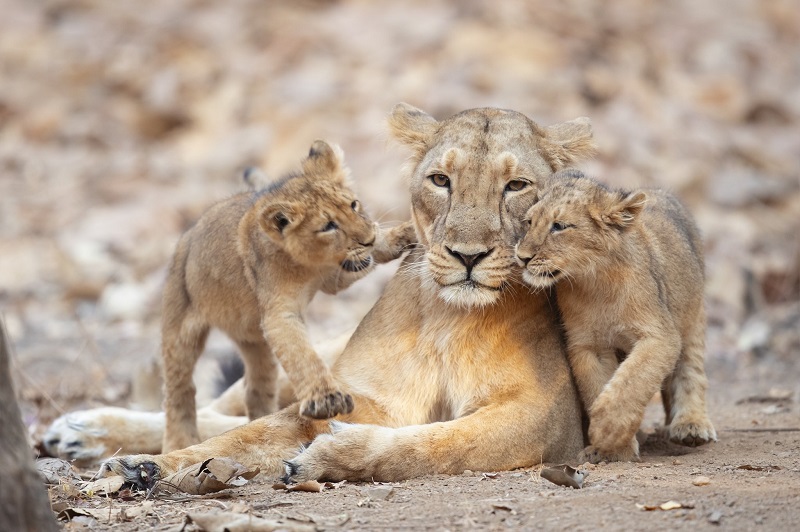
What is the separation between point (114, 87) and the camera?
18.0 m

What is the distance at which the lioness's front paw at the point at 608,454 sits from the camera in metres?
5.07

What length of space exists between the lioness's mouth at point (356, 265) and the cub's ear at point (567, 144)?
3.52ft

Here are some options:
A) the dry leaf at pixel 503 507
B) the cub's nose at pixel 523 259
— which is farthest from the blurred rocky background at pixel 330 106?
the dry leaf at pixel 503 507

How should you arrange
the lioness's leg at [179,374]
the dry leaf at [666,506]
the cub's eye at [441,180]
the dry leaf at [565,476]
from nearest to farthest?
the dry leaf at [666,506] → the dry leaf at [565,476] → the cub's eye at [441,180] → the lioness's leg at [179,374]

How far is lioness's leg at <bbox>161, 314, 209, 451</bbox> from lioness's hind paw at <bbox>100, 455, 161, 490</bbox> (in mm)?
1373

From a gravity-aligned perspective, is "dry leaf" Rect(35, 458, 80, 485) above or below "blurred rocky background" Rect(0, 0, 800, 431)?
below

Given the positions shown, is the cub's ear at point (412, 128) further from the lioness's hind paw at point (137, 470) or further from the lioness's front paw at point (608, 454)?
the lioness's hind paw at point (137, 470)

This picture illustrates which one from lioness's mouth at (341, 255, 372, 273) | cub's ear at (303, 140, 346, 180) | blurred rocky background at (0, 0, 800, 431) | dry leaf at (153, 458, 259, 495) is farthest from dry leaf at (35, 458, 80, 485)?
blurred rocky background at (0, 0, 800, 431)

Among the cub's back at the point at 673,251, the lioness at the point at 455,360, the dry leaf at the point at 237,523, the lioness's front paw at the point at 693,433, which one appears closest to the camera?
the dry leaf at the point at 237,523

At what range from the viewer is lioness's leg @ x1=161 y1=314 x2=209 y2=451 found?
20.5 feet

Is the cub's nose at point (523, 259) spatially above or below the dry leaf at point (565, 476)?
above

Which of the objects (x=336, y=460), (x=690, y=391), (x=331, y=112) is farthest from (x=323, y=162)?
(x=331, y=112)

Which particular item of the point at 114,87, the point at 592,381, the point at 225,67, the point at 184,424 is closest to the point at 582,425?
the point at 592,381

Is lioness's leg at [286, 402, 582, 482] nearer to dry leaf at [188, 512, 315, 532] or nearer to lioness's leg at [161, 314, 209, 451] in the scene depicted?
dry leaf at [188, 512, 315, 532]
